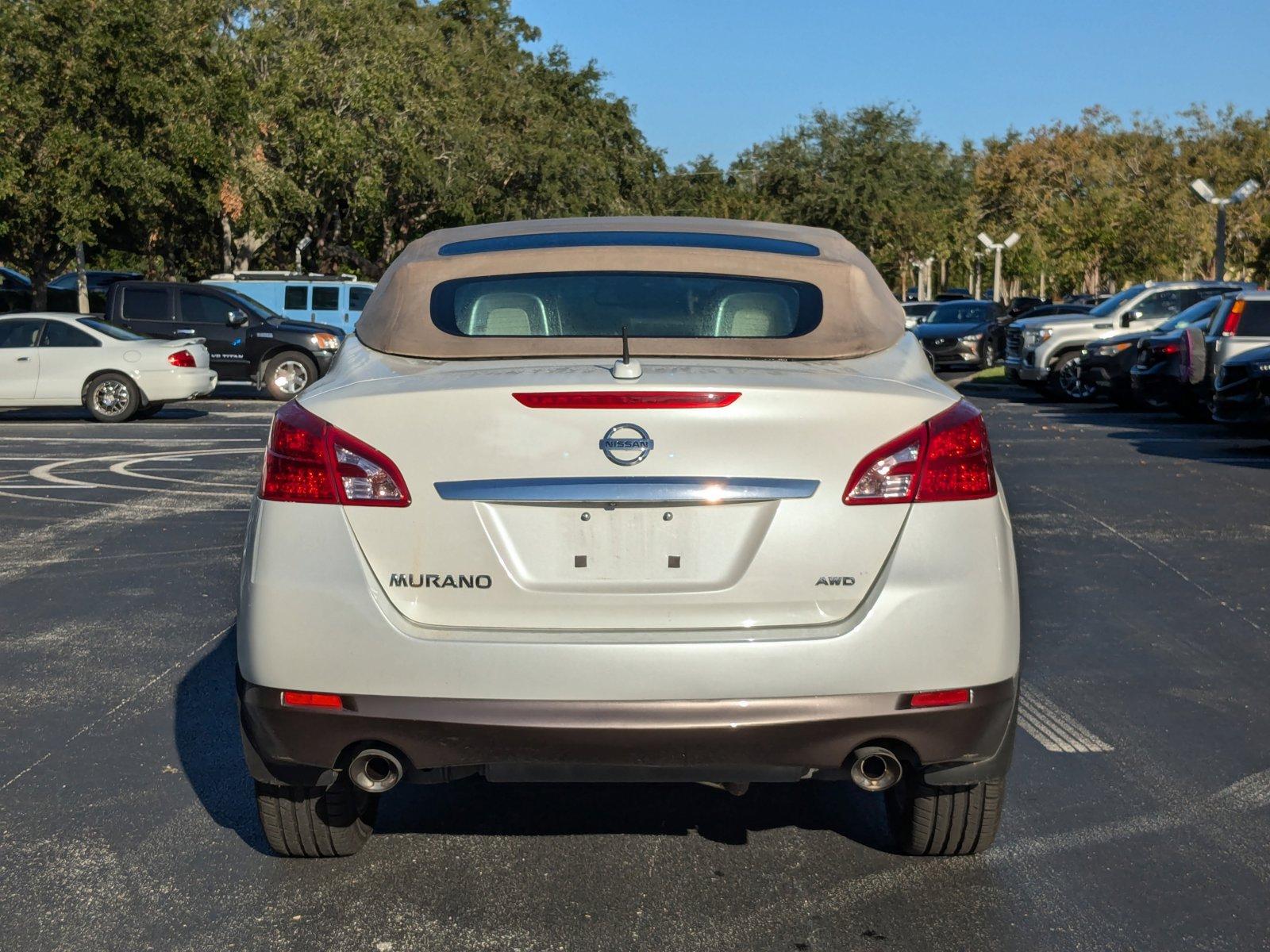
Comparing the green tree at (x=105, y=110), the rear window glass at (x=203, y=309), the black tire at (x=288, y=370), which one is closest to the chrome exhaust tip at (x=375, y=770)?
the black tire at (x=288, y=370)

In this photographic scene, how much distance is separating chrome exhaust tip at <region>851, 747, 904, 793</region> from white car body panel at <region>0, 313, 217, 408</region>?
19.2 meters

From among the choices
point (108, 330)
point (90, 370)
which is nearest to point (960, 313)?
point (108, 330)

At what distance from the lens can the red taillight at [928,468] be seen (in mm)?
3770

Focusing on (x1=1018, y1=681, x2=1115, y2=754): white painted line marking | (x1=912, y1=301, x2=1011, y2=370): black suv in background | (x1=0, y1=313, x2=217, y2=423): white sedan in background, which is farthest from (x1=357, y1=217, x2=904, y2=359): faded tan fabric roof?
(x1=912, y1=301, x2=1011, y2=370): black suv in background

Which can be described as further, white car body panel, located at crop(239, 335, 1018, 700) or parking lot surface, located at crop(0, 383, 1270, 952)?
parking lot surface, located at crop(0, 383, 1270, 952)

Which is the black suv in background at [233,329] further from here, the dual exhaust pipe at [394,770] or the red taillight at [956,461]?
the red taillight at [956,461]

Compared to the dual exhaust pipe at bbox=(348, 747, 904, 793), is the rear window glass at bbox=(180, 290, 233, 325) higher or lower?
higher

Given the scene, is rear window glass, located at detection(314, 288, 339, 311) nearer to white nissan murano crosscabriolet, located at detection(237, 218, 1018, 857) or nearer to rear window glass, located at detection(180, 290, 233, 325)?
rear window glass, located at detection(180, 290, 233, 325)

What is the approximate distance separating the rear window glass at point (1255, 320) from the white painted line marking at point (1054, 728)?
14.9 meters

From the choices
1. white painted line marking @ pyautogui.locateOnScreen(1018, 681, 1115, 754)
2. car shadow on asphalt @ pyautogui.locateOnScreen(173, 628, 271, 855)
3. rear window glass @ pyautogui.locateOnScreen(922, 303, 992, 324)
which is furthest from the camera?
rear window glass @ pyautogui.locateOnScreen(922, 303, 992, 324)

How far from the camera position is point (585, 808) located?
5.00 meters

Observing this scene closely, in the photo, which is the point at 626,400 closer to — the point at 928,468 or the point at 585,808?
the point at 928,468

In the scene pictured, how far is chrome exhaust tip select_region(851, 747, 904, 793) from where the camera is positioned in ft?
12.7

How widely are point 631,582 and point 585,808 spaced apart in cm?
149
